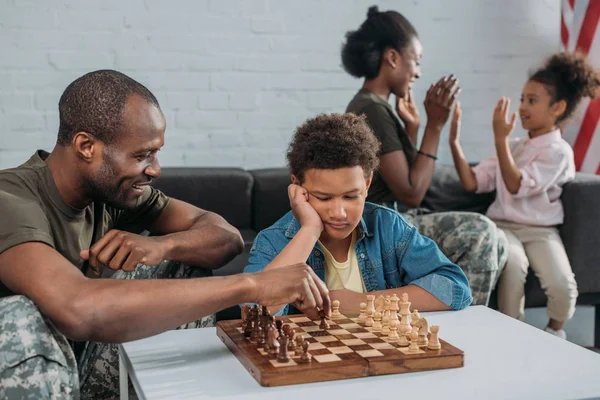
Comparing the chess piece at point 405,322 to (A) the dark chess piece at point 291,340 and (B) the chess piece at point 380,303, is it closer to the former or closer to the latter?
(B) the chess piece at point 380,303

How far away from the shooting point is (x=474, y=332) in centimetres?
175

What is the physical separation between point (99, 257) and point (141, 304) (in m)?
0.33

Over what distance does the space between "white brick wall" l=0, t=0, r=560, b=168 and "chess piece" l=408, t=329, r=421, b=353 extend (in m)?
2.36

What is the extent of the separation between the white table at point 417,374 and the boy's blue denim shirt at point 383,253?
0.28 meters

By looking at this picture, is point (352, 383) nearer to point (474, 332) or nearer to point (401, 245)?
point (474, 332)

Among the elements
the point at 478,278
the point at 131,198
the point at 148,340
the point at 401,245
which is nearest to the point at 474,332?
the point at 401,245

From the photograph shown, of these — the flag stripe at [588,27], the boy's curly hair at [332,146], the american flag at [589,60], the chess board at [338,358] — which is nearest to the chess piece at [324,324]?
the chess board at [338,358]

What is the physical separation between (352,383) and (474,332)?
0.46 m

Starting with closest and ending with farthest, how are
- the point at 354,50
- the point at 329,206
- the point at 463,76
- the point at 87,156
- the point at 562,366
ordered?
the point at 562,366
the point at 87,156
the point at 329,206
the point at 354,50
the point at 463,76

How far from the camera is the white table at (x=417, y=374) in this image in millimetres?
1349

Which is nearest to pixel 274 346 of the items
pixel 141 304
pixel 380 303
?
pixel 141 304

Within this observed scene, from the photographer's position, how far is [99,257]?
1.77 meters

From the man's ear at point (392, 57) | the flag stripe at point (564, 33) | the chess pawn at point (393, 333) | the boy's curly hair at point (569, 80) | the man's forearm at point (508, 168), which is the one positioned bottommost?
the chess pawn at point (393, 333)

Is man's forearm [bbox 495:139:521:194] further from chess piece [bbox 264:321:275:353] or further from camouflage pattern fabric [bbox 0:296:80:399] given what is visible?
camouflage pattern fabric [bbox 0:296:80:399]
